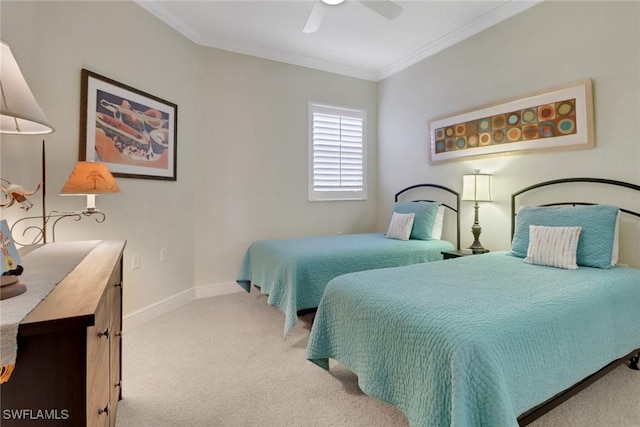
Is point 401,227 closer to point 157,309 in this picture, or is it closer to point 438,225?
point 438,225

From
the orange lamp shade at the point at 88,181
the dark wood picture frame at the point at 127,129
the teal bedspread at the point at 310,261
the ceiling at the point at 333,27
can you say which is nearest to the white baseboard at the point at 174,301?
the teal bedspread at the point at 310,261

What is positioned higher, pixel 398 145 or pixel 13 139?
pixel 398 145

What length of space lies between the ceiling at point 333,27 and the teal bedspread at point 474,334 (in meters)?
2.35

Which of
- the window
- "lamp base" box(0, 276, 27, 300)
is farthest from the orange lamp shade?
the window

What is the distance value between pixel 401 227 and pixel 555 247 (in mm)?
1490

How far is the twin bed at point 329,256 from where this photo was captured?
8.34 ft

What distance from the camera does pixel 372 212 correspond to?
185 inches

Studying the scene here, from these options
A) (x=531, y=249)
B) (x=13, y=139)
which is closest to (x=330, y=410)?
(x=531, y=249)

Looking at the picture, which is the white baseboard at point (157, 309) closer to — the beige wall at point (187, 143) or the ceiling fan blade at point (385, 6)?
the beige wall at point (187, 143)

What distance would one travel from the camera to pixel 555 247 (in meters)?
2.17

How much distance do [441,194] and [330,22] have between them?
2249mm

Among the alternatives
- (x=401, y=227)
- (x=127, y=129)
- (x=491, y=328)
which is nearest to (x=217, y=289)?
(x=127, y=129)

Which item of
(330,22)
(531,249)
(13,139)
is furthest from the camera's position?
(330,22)

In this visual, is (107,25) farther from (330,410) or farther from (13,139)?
(330,410)
